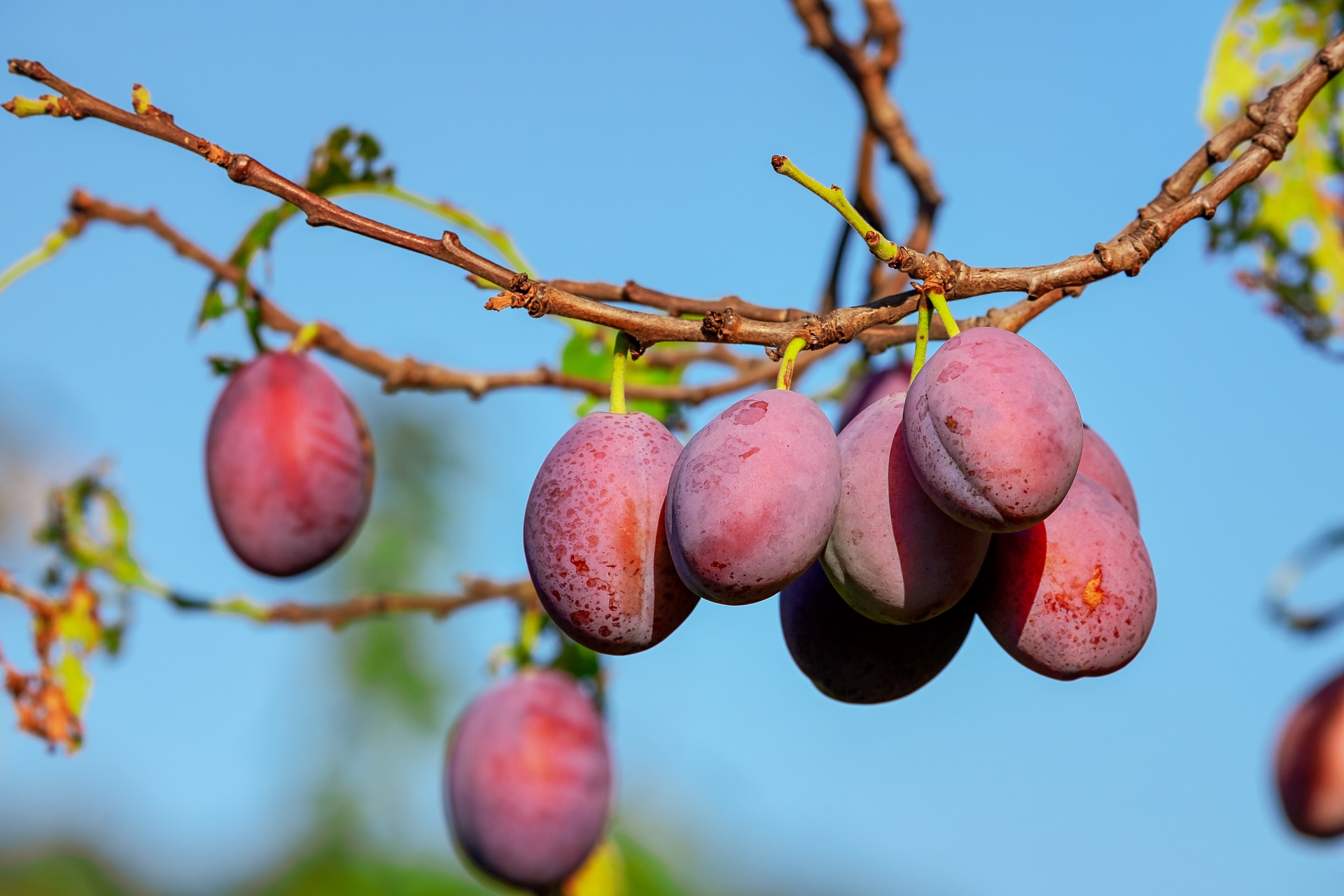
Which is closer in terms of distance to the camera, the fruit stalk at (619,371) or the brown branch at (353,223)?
the brown branch at (353,223)

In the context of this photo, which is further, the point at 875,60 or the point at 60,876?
the point at 60,876

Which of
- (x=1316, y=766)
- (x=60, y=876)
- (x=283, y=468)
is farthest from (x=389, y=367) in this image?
(x=60, y=876)

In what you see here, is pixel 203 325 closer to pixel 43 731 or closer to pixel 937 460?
pixel 43 731

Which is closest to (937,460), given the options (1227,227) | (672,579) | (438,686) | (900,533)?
(900,533)

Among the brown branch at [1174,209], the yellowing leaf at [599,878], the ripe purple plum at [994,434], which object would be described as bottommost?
the yellowing leaf at [599,878]

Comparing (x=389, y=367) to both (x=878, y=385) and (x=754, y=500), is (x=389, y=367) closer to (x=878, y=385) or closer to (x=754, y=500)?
(x=878, y=385)

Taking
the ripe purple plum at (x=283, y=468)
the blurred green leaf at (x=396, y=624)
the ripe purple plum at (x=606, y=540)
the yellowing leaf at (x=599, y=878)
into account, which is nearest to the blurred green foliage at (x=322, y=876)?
the blurred green leaf at (x=396, y=624)

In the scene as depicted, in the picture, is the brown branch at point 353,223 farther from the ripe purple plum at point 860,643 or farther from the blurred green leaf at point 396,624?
the blurred green leaf at point 396,624
